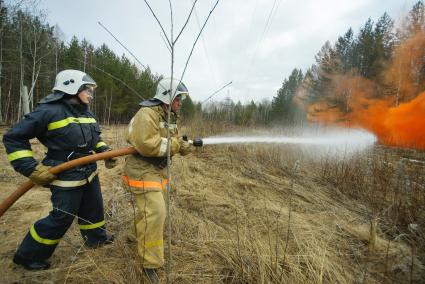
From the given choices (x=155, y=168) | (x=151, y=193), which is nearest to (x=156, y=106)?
(x=155, y=168)

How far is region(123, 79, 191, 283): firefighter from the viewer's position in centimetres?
243

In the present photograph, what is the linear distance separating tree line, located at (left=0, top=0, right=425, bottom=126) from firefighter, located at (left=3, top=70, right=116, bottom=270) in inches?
309

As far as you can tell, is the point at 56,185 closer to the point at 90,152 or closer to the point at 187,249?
the point at 90,152

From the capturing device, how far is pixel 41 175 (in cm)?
240

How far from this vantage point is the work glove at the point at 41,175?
238 centimetres

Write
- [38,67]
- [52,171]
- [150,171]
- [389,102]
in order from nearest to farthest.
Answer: [52,171] → [150,171] → [389,102] → [38,67]

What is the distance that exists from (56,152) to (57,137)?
6.9 inches

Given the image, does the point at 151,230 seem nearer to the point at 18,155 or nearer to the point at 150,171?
the point at 150,171

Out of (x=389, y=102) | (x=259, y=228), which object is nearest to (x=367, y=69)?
(x=389, y=102)

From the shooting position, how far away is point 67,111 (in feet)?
8.70

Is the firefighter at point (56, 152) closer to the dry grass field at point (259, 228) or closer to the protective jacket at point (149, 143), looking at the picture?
the dry grass field at point (259, 228)

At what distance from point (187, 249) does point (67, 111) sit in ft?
6.64

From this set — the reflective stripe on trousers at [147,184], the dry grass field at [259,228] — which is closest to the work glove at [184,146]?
the reflective stripe on trousers at [147,184]

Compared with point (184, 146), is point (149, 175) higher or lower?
lower
